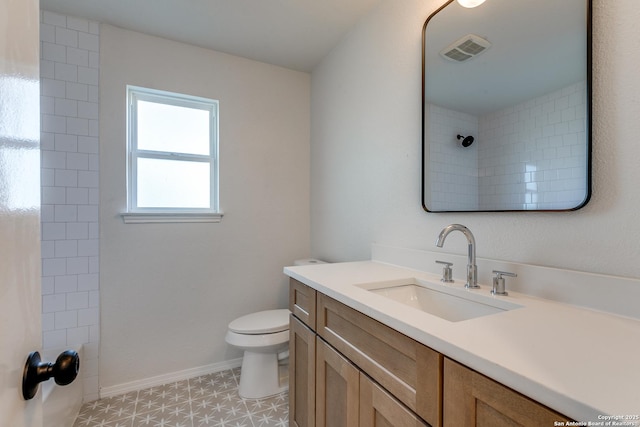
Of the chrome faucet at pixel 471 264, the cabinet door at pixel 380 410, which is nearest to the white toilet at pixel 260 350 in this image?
the cabinet door at pixel 380 410

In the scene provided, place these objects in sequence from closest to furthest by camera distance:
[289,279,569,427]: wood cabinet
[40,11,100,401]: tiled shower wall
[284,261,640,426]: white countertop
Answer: [284,261,640,426]: white countertop, [289,279,569,427]: wood cabinet, [40,11,100,401]: tiled shower wall

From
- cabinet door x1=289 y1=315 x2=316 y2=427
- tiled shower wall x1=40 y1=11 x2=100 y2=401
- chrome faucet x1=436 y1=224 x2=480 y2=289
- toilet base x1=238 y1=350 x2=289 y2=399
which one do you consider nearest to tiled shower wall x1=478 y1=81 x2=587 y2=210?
chrome faucet x1=436 y1=224 x2=480 y2=289

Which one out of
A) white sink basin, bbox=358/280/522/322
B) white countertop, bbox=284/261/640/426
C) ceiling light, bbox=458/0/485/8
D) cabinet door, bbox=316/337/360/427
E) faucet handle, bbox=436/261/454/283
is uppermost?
ceiling light, bbox=458/0/485/8

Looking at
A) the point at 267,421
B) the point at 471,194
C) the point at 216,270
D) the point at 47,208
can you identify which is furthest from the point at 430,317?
the point at 47,208

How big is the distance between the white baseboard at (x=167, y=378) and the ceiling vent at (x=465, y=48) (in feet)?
8.13

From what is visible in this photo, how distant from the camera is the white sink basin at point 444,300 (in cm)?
97

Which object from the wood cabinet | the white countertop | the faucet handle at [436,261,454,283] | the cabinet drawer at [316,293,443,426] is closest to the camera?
the white countertop

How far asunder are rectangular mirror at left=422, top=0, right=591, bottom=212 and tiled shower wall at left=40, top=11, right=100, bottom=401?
82.0 inches

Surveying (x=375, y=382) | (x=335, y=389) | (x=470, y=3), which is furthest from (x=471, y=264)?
(x=470, y=3)

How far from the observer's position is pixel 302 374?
53.5 inches

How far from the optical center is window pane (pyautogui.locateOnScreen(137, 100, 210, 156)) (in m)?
2.12

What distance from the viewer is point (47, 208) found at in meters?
1.78

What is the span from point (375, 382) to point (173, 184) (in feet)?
6.51

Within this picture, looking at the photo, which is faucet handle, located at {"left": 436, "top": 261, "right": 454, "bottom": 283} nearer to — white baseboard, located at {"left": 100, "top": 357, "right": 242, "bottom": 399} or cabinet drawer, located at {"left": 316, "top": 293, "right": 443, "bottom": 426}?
cabinet drawer, located at {"left": 316, "top": 293, "right": 443, "bottom": 426}
